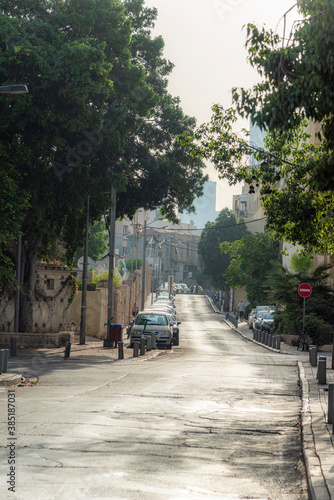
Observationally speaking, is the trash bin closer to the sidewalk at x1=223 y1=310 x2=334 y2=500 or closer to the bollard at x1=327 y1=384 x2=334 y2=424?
the sidewalk at x1=223 y1=310 x2=334 y2=500

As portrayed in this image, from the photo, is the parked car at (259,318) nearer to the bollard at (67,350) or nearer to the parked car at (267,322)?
the parked car at (267,322)

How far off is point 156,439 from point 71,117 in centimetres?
1723

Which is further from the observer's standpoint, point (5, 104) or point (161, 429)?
point (5, 104)

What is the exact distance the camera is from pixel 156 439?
9320 millimetres

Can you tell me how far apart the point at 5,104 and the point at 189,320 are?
47.8 meters

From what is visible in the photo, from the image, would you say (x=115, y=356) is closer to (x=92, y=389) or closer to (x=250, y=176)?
Result: (x=250, y=176)

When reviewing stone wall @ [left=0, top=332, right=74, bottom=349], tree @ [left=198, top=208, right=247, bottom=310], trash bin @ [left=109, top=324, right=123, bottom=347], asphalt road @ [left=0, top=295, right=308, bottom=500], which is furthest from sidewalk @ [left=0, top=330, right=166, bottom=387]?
tree @ [left=198, top=208, right=247, bottom=310]

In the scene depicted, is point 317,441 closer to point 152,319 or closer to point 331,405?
point 331,405

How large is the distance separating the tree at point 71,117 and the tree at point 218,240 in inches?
2365

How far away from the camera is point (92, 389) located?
15.1m

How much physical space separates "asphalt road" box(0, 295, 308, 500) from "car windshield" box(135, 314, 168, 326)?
561 inches

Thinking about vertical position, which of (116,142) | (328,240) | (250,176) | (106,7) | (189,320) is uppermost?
(106,7)

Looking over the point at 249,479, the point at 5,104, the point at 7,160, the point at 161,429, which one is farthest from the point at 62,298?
the point at 249,479

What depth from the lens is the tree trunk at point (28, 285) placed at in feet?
96.5
